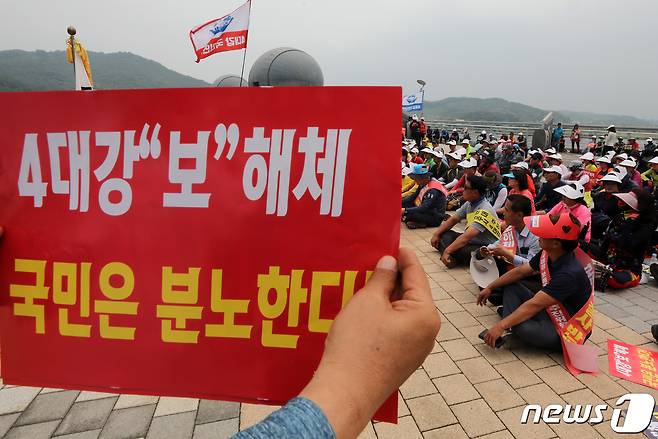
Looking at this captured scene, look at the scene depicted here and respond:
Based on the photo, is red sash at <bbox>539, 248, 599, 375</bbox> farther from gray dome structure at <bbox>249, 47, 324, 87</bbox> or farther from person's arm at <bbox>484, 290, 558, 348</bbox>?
gray dome structure at <bbox>249, 47, 324, 87</bbox>

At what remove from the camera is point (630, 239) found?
4598 millimetres

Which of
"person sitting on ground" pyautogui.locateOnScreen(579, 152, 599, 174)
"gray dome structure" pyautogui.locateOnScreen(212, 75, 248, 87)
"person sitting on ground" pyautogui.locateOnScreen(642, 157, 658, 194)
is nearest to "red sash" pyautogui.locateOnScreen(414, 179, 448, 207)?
"person sitting on ground" pyautogui.locateOnScreen(642, 157, 658, 194)

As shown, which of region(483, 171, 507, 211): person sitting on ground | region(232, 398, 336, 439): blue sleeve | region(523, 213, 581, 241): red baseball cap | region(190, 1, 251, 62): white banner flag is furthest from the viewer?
region(190, 1, 251, 62): white banner flag

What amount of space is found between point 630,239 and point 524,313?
8.39 feet

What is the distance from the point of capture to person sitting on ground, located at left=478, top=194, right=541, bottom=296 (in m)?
4.12

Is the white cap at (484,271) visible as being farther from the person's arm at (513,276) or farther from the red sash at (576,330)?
the red sash at (576,330)

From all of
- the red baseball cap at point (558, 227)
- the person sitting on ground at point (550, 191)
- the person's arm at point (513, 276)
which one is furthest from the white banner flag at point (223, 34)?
the red baseball cap at point (558, 227)

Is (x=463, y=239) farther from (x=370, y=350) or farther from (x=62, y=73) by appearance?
(x=62, y=73)

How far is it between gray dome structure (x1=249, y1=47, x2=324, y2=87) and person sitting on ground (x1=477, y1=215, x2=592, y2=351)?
442 inches

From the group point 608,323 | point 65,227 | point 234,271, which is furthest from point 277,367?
point 608,323

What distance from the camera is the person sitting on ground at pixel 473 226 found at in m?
4.83

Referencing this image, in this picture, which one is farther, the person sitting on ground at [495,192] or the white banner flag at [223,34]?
the white banner flag at [223,34]

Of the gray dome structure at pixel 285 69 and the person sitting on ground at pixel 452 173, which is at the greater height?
the gray dome structure at pixel 285 69

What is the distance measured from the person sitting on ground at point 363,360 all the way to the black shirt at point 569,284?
2447 millimetres
